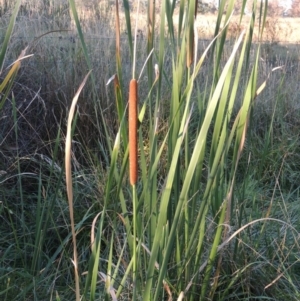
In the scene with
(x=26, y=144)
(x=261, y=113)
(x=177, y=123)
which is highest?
(x=177, y=123)

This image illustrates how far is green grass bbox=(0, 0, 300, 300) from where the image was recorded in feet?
3.05

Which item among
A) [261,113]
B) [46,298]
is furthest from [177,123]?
[261,113]

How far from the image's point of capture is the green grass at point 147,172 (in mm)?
930

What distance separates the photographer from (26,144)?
7.47ft

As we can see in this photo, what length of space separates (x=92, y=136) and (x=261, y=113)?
3.83 ft

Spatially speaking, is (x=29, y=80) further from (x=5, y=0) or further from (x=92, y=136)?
(x=5, y=0)

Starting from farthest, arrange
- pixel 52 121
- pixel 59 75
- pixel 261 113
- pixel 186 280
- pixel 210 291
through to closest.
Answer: pixel 261 113 < pixel 59 75 < pixel 52 121 < pixel 210 291 < pixel 186 280

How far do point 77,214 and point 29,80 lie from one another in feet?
3.00

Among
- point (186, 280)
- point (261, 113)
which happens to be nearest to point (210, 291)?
point (186, 280)

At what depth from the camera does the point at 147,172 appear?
5.34ft

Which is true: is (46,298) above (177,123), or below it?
below

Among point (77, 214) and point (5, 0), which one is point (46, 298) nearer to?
point (77, 214)

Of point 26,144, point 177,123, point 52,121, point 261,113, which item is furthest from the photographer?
A: point 261,113

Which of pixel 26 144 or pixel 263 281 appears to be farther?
pixel 26 144
